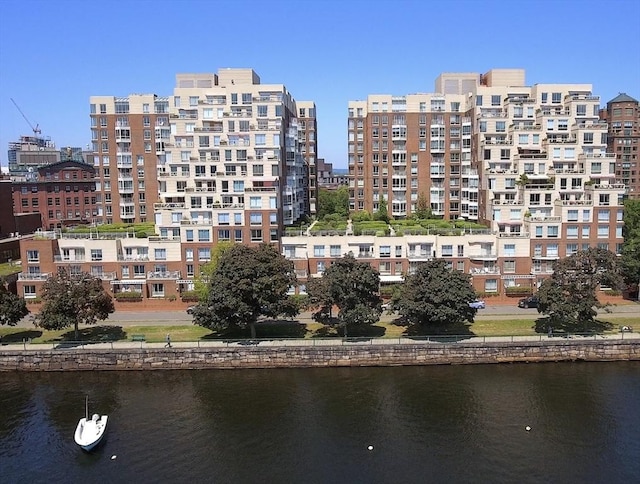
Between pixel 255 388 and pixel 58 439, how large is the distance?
62.4 feet

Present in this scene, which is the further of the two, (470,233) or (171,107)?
(171,107)

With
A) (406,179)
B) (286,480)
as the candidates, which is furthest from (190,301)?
(406,179)

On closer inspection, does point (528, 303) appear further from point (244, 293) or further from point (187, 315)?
point (187, 315)

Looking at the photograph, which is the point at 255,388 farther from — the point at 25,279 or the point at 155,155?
the point at 155,155

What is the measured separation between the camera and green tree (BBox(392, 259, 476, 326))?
63.0 m

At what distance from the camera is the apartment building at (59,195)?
137m

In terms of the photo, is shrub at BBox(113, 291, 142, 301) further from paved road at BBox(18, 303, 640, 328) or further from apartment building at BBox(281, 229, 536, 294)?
apartment building at BBox(281, 229, 536, 294)

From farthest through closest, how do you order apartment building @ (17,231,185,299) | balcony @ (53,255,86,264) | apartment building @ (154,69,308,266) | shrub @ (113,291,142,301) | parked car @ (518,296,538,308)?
apartment building @ (154,69,308,266) → balcony @ (53,255,86,264) → apartment building @ (17,231,185,299) → shrub @ (113,291,142,301) → parked car @ (518,296,538,308)

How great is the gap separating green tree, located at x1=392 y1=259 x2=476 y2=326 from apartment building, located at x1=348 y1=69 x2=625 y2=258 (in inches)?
920

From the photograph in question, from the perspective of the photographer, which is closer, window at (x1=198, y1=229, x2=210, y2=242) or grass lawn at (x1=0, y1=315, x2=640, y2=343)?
grass lawn at (x1=0, y1=315, x2=640, y2=343)

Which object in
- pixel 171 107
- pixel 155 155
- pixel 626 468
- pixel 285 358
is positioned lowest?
pixel 626 468

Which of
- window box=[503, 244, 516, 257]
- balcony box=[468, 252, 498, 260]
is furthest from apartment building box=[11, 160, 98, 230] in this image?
window box=[503, 244, 516, 257]

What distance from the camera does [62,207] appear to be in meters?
140

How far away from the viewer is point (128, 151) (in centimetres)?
11875
